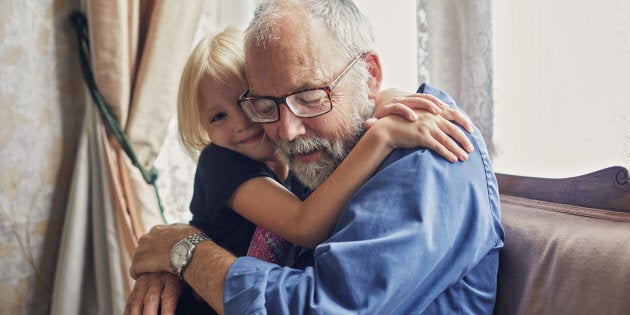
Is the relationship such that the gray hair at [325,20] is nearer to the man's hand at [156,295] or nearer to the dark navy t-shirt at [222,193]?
the dark navy t-shirt at [222,193]

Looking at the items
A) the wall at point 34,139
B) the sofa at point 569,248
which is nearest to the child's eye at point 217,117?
the sofa at point 569,248

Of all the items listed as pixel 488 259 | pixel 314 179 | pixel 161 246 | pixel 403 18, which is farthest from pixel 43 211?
pixel 488 259

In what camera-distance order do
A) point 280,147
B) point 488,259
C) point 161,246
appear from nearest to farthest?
1. point 488,259
2. point 280,147
3. point 161,246

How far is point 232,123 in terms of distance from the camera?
1.49 meters

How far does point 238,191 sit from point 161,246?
278 mm

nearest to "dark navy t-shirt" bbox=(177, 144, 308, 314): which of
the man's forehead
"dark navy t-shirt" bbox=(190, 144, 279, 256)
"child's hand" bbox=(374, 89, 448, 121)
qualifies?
"dark navy t-shirt" bbox=(190, 144, 279, 256)

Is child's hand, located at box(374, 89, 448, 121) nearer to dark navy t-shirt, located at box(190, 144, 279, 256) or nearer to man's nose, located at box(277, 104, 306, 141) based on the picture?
man's nose, located at box(277, 104, 306, 141)

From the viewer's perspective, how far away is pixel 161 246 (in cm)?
148

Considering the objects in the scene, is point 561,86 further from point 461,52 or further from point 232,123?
point 232,123

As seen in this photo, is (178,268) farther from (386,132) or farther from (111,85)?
(111,85)

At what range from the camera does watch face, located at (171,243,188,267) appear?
1380mm

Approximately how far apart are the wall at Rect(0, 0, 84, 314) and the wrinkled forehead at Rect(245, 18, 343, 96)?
1321 millimetres

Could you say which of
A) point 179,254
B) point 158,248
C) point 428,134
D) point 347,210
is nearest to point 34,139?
point 158,248

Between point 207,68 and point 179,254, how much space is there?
0.50 metres
